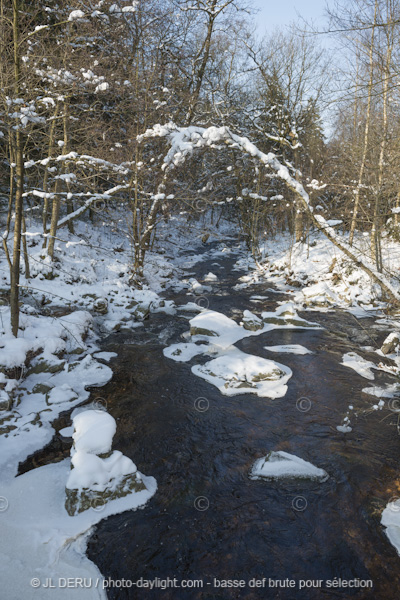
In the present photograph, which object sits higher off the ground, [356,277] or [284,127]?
[284,127]

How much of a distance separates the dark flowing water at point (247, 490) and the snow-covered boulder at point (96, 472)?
32 centimetres

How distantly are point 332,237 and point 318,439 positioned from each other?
334 centimetres

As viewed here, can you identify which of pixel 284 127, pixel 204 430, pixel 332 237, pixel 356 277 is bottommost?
pixel 204 430

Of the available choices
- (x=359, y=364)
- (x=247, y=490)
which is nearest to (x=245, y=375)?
(x=359, y=364)

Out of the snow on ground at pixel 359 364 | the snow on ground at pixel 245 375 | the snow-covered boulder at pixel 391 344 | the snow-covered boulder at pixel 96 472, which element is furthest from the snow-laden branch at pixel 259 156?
the snow-covered boulder at pixel 391 344

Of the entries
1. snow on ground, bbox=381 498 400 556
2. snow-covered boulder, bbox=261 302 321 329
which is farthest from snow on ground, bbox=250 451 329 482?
snow-covered boulder, bbox=261 302 321 329

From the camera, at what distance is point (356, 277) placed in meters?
13.8

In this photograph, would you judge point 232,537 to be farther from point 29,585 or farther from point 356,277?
point 356,277

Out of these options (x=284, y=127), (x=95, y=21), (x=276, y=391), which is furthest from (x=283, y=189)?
(x=276, y=391)

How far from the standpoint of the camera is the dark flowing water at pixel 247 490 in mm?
3527

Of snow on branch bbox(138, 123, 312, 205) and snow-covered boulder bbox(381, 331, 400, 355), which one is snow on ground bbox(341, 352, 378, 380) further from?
snow on branch bbox(138, 123, 312, 205)

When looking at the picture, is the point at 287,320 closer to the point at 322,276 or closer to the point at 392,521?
the point at 322,276

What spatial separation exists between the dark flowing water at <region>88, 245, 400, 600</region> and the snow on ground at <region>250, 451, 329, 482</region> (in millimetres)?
102

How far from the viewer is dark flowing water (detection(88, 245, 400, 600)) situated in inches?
139
